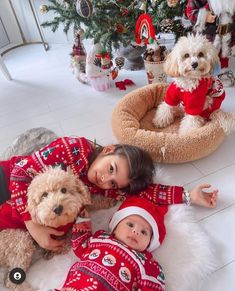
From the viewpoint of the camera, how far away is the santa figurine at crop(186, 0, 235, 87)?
5.56 ft

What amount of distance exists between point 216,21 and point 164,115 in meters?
0.66

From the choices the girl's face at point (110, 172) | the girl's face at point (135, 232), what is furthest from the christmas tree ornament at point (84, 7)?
the girl's face at point (135, 232)

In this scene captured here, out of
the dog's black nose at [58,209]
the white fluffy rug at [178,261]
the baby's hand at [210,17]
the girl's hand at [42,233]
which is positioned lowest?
the white fluffy rug at [178,261]

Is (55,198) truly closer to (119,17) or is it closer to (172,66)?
(172,66)

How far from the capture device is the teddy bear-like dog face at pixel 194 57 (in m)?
1.37

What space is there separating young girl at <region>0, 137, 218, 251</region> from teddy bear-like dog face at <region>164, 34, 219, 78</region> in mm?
479

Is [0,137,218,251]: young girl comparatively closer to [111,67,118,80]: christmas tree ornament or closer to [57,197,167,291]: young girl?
[57,197,167,291]: young girl

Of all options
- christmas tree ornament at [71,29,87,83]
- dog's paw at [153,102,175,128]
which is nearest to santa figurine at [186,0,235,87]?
dog's paw at [153,102,175,128]

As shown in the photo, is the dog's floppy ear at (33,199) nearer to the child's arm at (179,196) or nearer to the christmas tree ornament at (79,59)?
the child's arm at (179,196)

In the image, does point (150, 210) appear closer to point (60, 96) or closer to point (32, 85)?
point (60, 96)

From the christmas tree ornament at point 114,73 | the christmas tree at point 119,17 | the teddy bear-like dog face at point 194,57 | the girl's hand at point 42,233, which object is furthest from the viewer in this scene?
the christmas tree ornament at point 114,73

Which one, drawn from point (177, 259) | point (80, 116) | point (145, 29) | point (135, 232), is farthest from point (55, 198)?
point (145, 29)

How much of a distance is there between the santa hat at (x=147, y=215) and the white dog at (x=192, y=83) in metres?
0.55

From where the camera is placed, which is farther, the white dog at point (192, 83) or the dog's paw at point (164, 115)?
the dog's paw at point (164, 115)
